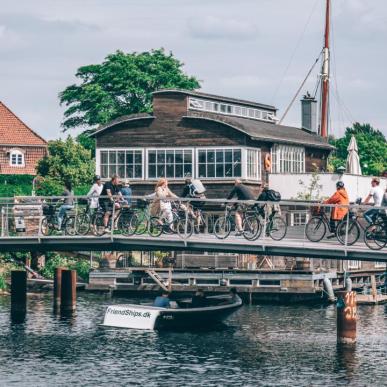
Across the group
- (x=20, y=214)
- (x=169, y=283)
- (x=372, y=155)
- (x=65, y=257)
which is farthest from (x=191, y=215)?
(x=372, y=155)

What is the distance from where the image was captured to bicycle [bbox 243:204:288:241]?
176 feet

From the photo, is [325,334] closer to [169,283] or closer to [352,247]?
[352,247]

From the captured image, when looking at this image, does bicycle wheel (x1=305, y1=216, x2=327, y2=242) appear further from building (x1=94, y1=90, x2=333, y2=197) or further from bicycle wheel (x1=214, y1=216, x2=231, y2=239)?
building (x1=94, y1=90, x2=333, y2=197)

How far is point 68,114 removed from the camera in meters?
132

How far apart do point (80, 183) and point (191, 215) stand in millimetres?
57503

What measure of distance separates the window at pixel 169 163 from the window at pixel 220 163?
93 cm

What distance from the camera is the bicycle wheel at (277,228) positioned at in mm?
53375

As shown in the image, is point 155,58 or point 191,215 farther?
point 155,58

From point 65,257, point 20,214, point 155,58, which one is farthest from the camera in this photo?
point 155,58

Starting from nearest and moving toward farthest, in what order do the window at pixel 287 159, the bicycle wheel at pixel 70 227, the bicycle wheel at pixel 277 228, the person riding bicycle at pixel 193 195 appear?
the bicycle wheel at pixel 277 228 → the person riding bicycle at pixel 193 195 → the bicycle wheel at pixel 70 227 → the window at pixel 287 159

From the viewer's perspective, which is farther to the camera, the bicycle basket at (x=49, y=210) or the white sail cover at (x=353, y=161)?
the white sail cover at (x=353, y=161)

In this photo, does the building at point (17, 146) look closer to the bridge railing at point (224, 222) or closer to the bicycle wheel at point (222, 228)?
the bridge railing at point (224, 222)

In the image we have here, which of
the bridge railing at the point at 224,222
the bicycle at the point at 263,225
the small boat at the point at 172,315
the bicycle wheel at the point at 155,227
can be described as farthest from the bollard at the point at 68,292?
the bicycle at the point at 263,225

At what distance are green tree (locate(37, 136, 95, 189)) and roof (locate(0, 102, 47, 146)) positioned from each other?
48.1ft
